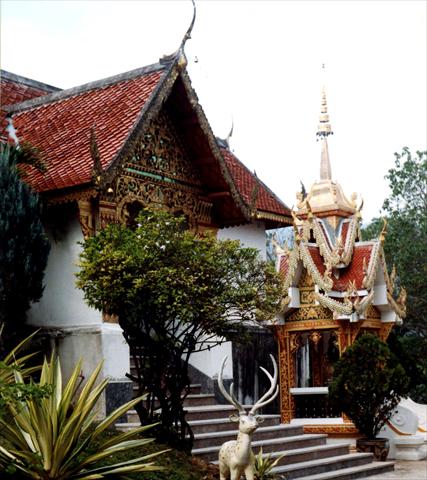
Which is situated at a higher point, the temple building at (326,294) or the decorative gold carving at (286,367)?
the temple building at (326,294)

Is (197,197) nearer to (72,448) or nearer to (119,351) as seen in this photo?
(119,351)

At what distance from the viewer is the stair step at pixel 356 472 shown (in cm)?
1200

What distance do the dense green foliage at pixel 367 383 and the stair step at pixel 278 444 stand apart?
0.91 meters

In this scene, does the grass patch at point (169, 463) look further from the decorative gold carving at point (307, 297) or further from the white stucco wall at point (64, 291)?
the decorative gold carving at point (307, 297)

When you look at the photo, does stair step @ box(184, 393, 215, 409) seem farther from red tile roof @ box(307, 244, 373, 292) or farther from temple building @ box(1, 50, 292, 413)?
red tile roof @ box(307, 244, 373, 292)

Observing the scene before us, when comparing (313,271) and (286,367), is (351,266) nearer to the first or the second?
(313,271)

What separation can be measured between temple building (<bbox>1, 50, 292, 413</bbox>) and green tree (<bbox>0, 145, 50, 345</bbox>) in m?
0.59

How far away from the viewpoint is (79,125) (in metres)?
12.9

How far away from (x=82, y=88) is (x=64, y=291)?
3.67 m

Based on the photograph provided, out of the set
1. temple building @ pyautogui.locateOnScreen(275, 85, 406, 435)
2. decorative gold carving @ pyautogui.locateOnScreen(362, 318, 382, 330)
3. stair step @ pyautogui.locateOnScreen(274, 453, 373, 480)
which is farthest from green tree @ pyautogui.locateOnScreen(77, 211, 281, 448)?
decorative gold carving @ pyautogui.locateOnScreen(362, 318, 382, 330)

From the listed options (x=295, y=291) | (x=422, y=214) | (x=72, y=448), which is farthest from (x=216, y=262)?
(x=422, y=214)

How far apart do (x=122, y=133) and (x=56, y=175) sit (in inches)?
41.8

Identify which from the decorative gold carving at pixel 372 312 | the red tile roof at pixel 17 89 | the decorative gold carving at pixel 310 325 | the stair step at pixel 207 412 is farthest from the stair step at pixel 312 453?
the red tile roof at pixel 17 89

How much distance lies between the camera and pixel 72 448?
26.6ft
